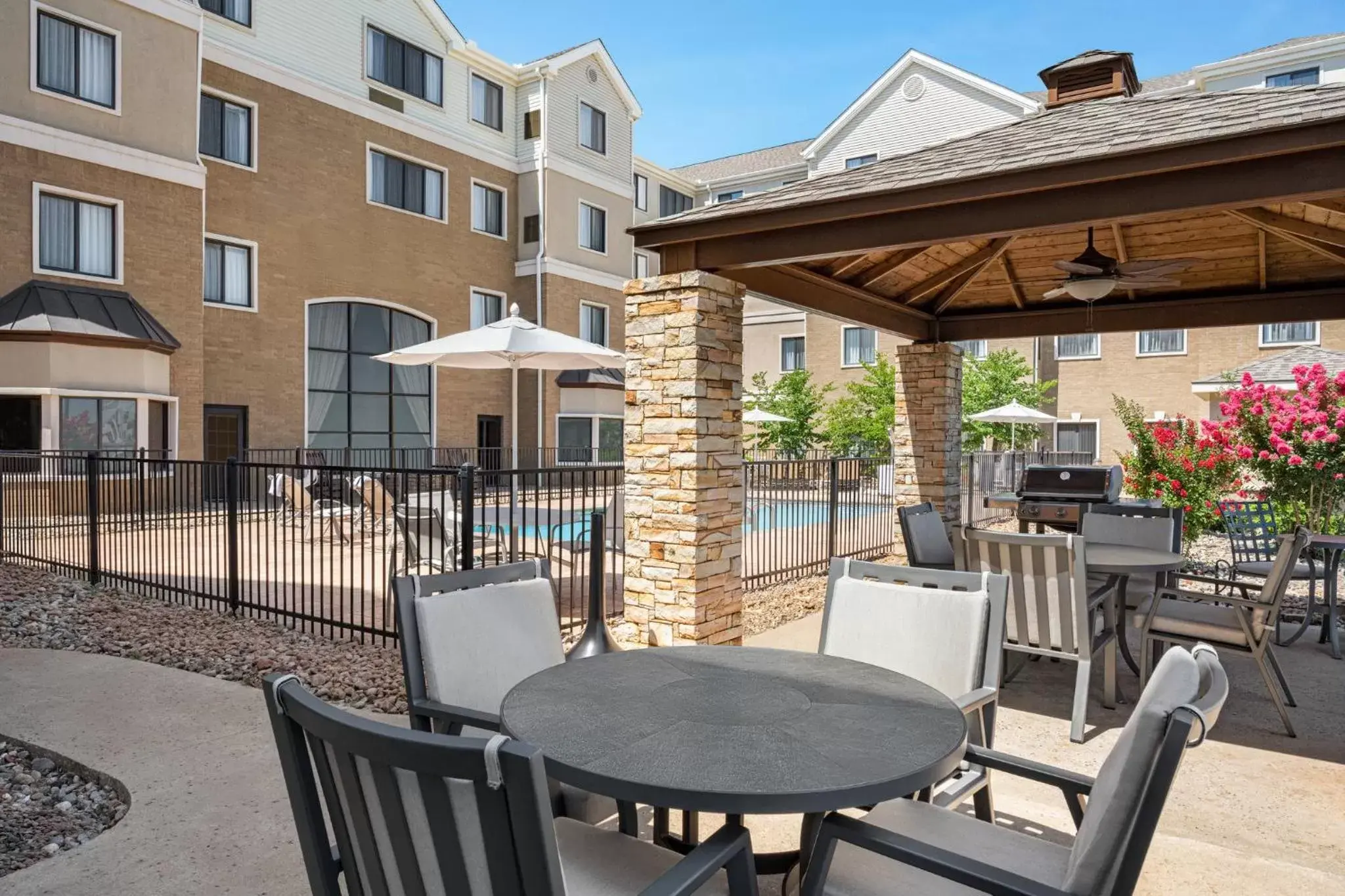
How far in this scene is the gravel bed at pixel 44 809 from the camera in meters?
3.19

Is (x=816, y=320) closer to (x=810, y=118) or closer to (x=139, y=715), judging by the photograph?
(x=810, y=118)

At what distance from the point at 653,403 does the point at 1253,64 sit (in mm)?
25135

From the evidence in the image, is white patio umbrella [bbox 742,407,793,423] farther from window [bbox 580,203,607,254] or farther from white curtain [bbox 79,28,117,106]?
white curtain [bbox 79,28,117,106]

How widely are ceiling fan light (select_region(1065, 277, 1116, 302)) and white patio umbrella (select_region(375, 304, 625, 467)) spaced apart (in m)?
4.62

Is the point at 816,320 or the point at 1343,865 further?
the point at 816,320

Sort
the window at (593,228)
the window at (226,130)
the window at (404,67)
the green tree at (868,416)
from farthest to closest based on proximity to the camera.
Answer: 1. the window at (593,228)
2. the green tree at (868,416)
3. the window at (404,67)
4. the window at (226,130)

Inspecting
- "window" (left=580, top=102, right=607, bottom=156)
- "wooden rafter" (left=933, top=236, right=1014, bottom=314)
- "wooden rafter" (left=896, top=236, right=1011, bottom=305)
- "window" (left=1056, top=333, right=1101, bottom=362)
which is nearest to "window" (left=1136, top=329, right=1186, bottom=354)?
"window" (left=1056, top=333, right=1101, bottom=362)

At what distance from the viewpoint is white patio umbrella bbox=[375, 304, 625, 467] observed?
9758 mm

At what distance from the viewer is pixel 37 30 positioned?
547 inches

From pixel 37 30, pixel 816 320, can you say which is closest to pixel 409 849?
pixel 37 30

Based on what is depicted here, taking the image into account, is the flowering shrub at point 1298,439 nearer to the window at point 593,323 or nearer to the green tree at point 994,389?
the green tree at point 994,389

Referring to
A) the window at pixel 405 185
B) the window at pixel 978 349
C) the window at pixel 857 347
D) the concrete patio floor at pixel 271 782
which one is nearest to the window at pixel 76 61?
the window at pixel 405 185

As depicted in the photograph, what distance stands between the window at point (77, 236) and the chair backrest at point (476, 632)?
15.3 m

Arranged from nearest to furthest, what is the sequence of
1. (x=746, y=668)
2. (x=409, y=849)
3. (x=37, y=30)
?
(x=409, y=849) < (x=746, y=668) < (x=37, y=30)
